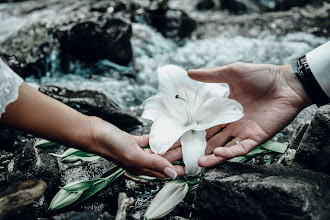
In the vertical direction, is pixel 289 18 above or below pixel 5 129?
above

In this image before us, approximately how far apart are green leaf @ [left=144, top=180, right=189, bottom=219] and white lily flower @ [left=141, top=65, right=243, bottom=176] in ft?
0.32

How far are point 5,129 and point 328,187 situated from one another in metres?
2.37

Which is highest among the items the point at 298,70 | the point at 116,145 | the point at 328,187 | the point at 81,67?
the point at 298,70

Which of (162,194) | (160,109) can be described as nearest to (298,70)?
(160,109)

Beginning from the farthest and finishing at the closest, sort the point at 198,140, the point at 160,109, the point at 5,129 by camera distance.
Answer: the point at 5,129
the point at 160,109
the point at 198,140

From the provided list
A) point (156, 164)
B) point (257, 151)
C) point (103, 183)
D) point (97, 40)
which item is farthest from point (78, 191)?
point (97, 40)

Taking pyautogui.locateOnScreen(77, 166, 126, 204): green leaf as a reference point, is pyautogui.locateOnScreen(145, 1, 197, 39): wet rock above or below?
above

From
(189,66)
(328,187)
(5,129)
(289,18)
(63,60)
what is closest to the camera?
(328,187)

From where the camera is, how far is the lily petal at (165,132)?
1.67 metres

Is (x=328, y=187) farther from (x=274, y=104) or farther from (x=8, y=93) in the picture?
(x=8, y=93)

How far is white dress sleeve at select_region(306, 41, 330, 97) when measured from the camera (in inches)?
74.8

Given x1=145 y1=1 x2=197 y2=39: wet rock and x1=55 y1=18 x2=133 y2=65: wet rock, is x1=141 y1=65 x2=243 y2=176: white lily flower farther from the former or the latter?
x1=145 y1=1 x2=197 y2=39: wet rock

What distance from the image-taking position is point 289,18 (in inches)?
263

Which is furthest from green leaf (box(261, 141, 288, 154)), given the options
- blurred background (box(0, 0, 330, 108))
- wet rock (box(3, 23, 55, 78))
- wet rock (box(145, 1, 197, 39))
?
wet rock (box(145, 1, 197, 39))
